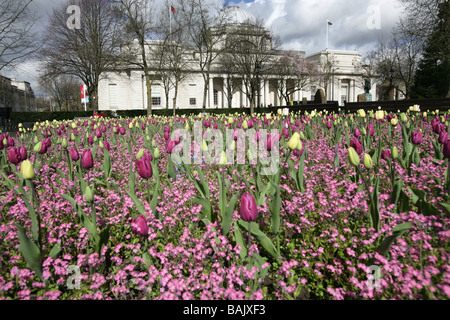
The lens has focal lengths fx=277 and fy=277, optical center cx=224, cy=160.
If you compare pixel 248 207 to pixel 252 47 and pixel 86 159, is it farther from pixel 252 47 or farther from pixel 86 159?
pixel 252 47

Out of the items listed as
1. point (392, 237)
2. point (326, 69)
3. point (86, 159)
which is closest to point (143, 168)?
point (86, 159)

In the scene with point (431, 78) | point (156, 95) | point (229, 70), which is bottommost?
point (156, 95)

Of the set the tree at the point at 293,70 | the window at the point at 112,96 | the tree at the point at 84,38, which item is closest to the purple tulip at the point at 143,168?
the tree at the point at 84,38

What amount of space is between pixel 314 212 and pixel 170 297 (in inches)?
60.0

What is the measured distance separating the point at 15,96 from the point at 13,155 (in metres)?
94.4

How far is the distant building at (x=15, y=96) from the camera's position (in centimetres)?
5636

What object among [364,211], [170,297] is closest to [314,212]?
[364,211]

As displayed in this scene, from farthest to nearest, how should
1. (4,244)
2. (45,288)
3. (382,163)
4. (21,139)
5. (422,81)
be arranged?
(422,81) < (21,139) < (382,163) < (4,244) < (45,288)

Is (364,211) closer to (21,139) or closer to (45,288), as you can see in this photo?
(45,288)

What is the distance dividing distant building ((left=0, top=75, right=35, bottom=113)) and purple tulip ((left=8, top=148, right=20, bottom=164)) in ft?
82.3

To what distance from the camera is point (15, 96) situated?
7688 cm

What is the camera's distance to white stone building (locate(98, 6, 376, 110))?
44.8 m

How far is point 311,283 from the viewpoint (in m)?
1.79

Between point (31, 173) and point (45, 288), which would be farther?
point (31, 173)
